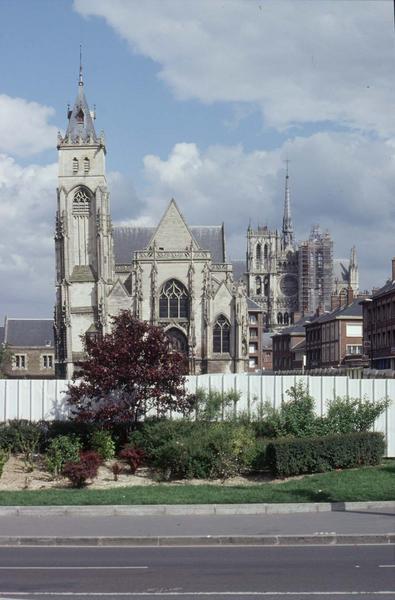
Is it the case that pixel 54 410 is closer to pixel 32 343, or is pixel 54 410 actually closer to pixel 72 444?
pixel 72 444

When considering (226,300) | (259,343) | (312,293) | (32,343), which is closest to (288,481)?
(226,300)

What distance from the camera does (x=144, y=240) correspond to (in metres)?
94.6

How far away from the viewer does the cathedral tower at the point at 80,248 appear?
3300 inches

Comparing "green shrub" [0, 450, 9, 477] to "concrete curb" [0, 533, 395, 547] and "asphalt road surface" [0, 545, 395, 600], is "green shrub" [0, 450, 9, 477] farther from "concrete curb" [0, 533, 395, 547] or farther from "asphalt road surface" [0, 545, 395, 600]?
"asphalt road surface" [0, 545, 395, 600]

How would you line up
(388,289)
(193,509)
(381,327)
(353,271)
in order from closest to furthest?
(193,509)
(388,289)
(381,327)
(353,271)

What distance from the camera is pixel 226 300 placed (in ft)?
280

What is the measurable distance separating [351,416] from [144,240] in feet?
228

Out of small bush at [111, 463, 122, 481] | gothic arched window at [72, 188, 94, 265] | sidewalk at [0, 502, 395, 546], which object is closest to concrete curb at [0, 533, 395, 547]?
sidewalk at [0, 502, 395, 546]

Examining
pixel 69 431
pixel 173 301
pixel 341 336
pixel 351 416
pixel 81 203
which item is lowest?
pixel 69 431

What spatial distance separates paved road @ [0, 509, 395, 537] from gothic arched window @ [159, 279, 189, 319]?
67.6m

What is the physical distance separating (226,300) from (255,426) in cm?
5887

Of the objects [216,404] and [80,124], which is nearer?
[216,404]

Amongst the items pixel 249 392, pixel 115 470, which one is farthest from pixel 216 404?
pixel 115 470

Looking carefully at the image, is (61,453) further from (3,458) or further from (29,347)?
(29,347)
